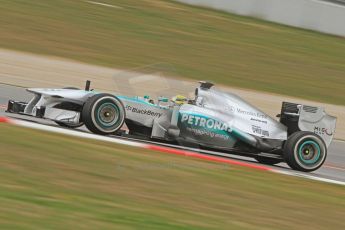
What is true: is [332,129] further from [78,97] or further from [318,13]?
[318,13]

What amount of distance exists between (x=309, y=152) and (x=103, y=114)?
291 centimetres

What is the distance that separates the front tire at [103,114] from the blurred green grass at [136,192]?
519mm

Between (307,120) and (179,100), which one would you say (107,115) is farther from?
(307,120)

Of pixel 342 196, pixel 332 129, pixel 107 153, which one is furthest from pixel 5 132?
pixel 332 129

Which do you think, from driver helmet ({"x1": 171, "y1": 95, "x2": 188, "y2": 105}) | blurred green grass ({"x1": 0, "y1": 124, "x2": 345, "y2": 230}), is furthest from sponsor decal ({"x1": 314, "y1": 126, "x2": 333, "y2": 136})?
driver helmet ({"x1": 171, "y1": 95, "x2": 188, "y2": 105})

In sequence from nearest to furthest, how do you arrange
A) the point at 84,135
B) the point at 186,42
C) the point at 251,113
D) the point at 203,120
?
1. the point at 84,135
2. the point at 203,120
3. the point at 251,113
4. the point at 186,42

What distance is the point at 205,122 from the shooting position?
9945 mm

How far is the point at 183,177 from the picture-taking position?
7.76 meters

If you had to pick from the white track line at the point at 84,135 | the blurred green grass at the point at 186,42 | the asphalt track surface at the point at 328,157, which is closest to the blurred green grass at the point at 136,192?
the white track line at the point at 84,135

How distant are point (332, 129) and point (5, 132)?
468 centimetres

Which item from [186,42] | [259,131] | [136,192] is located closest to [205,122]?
[259,131]

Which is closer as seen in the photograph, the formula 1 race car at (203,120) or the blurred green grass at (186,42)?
the formula 1 race car at (203,120)

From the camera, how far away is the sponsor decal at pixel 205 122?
9.88 m

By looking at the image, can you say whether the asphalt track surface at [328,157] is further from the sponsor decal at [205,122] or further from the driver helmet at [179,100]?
the driver helmet at [179,100]
